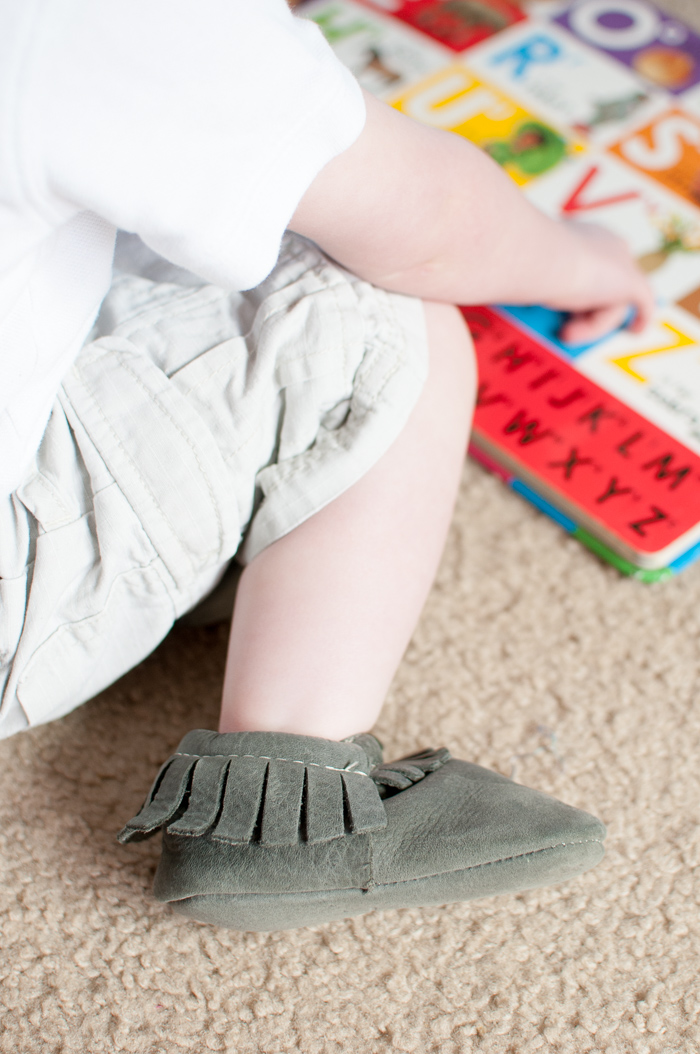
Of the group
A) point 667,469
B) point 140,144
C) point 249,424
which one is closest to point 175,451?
point 249,424

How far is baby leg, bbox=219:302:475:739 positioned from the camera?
47cm

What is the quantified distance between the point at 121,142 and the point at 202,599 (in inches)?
10.8

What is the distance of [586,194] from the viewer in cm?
85

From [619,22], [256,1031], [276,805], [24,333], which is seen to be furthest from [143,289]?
[619,22]

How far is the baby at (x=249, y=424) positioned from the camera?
375 mm

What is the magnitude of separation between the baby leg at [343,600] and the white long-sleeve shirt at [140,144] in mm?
137

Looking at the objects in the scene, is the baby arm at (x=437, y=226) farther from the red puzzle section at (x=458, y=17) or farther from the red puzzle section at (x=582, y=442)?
the red puzzle section at (x=458, y=17)

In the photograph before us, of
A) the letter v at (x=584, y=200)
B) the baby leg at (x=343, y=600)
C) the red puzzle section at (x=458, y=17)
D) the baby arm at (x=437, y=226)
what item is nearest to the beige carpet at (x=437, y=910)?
the baby leg at (x=343, y=600)

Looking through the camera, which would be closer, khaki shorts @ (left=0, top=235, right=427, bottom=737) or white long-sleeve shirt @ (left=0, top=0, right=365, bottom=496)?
white long-sleeve shirt @ (left=0, top=0, right=365, bottom=496)

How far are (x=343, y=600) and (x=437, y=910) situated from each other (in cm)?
18

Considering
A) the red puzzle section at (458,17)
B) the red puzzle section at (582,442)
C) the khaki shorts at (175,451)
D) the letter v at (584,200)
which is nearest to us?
the khaki shorts at (175,451)

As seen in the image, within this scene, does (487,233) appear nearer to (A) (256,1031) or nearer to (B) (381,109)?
(B) (381,109)

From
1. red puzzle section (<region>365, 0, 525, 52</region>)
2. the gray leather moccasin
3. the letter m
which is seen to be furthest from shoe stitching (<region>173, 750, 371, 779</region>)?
red puzzle section (<region>365, 0, 525, 52</region>)

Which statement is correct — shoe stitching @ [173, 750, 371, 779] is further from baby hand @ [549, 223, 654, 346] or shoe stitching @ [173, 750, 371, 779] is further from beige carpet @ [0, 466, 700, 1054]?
baby hand @ [549, 223, 654, 346]
